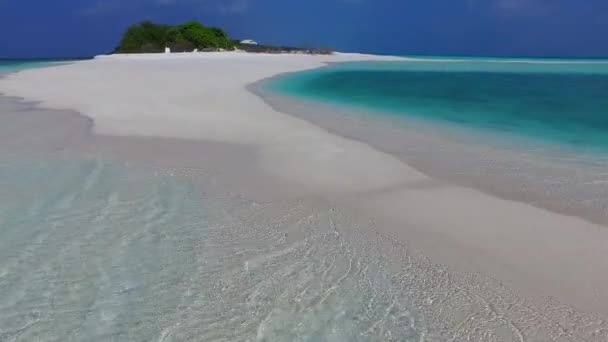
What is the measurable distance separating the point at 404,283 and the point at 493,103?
39.5 feet

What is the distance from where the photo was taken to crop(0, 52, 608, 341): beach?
2770mm

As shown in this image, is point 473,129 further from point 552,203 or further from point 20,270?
point 20,270

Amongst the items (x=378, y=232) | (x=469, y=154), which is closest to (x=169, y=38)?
(x=469, y=154)

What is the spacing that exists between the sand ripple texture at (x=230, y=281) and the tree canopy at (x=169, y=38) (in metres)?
48.2

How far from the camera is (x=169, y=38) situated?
5075 centimetres

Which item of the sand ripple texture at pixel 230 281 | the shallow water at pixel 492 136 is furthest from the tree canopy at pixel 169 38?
the sand ripple texture at pixel 230 281

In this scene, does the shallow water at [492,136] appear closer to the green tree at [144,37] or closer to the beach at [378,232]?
the beach at [378,232]

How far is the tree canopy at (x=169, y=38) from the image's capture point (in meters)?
49.9

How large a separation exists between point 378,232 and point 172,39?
5085 cm

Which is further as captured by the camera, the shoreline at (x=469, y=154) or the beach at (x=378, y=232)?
the shoreline at (x=469, y=154)

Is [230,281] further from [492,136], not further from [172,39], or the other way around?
[172,39]

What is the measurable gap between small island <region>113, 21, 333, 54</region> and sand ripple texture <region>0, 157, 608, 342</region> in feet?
154

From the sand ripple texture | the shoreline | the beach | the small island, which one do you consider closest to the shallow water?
the shoreline

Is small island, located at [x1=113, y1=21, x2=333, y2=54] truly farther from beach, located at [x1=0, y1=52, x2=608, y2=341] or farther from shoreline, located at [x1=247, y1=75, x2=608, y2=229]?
beach, located at [x1=0, y1=52, x2=608, y2=341]
